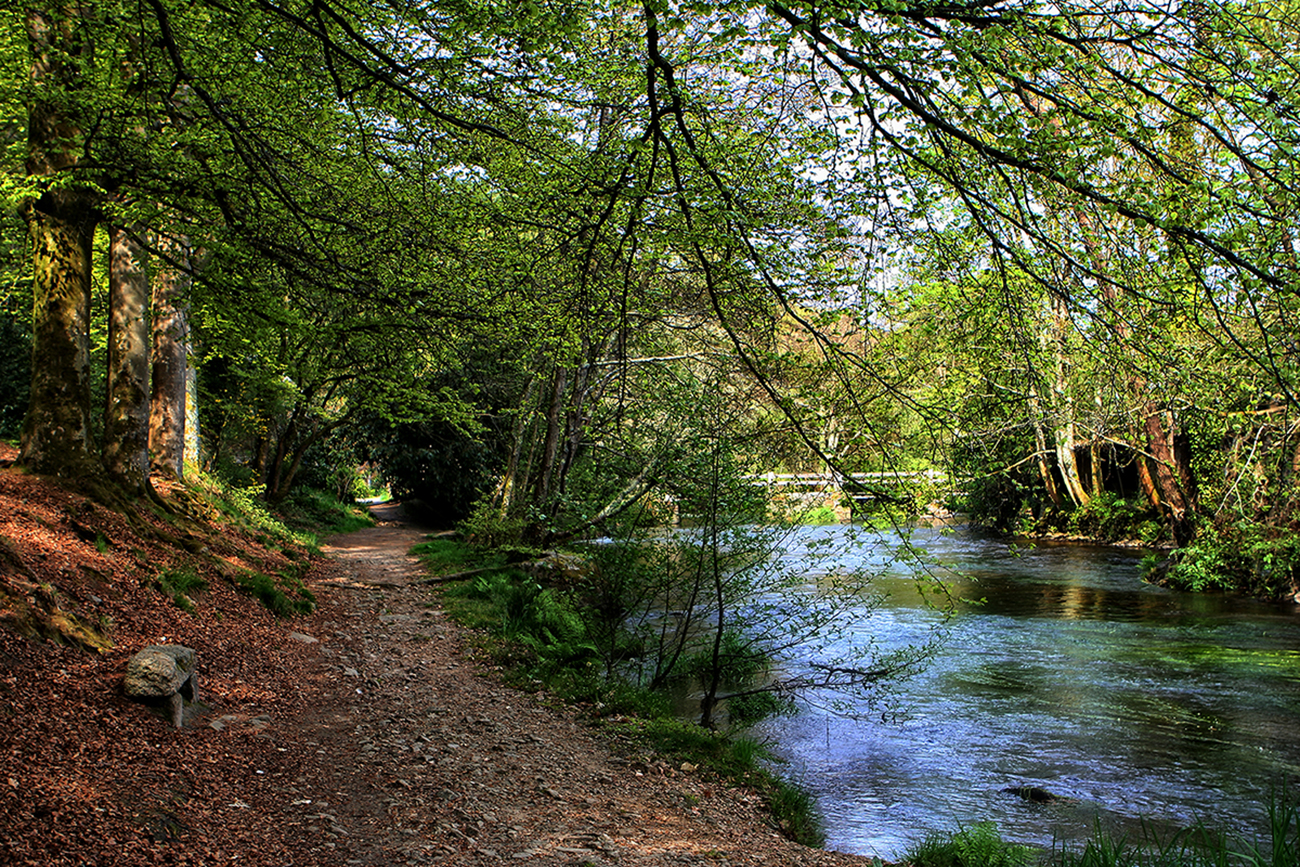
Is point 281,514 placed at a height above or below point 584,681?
above

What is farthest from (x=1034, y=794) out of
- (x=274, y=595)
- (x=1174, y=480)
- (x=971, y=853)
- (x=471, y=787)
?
(x=1174, y=480)

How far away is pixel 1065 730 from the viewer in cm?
902

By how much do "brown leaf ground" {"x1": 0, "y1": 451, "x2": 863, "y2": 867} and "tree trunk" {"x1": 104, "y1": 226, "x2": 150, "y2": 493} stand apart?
1308 millimetres

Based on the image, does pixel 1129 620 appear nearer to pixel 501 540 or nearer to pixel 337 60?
pixel 501 540

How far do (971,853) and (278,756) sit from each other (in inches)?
184

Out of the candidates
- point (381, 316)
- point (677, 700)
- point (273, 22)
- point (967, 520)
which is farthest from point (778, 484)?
point (967, 520)

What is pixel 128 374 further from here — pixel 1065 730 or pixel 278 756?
pixel 1065 730

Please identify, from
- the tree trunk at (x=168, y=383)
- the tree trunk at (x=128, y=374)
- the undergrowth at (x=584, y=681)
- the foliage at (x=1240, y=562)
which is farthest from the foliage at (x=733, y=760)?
the foliage at (x=1240, y=562)

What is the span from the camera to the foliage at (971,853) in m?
5.64

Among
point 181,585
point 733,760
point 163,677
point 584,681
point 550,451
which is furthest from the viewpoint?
point 550,451

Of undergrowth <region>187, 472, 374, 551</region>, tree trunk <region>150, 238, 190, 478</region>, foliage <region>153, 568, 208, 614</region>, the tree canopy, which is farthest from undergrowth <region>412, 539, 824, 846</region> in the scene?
tree trunk <region>150, 238, 190, 478</region>

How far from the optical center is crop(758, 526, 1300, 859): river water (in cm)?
702

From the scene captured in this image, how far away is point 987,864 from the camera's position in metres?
5.59

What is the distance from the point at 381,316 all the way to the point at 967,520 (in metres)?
27.8
